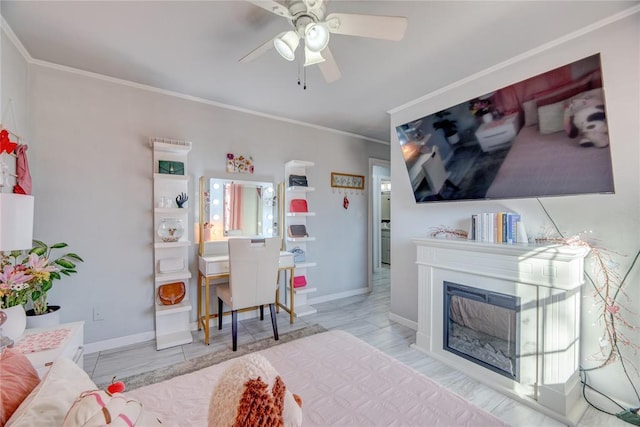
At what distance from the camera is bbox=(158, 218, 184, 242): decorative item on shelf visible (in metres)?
2.64

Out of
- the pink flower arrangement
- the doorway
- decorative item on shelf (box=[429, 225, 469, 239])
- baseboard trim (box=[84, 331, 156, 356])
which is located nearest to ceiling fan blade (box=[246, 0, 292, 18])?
the pink flower arrangement

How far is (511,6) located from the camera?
1617mm

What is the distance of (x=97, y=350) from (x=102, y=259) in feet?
2.74

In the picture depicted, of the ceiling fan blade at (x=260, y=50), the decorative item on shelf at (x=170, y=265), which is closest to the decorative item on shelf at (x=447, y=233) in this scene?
the ceiling fan blade at (x=260, y=50)

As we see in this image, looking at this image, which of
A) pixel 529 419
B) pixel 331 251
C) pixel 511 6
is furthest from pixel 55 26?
pixel 529 419

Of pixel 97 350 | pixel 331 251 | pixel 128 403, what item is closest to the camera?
pixel 128 403

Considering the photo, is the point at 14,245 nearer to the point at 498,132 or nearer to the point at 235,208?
the point at 235,208

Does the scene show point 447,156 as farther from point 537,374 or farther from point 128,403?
point 128,403

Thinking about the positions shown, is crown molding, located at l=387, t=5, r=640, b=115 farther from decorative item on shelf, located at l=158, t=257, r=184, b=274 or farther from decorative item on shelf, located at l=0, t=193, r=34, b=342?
decorative item on shelf, located at l=0, t=193, r=34, b=342

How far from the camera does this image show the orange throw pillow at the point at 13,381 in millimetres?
714

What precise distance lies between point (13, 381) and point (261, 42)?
7.20 feet

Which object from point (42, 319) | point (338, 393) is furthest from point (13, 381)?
point (42, 319)

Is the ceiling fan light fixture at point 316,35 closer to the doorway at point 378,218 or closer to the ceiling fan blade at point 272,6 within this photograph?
the ceiling fan blade at point 272,6

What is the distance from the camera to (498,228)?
2.11 metres
